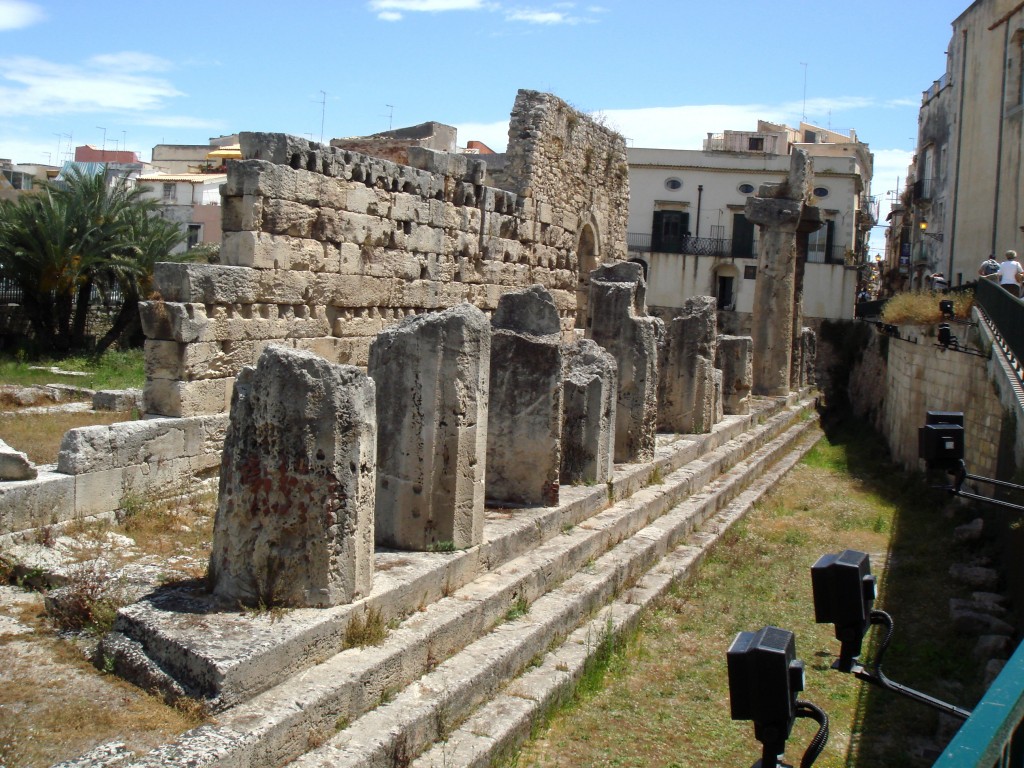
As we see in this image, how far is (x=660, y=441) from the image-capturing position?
470 inches

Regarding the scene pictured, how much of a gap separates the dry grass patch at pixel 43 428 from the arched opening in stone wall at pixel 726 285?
30301 mm

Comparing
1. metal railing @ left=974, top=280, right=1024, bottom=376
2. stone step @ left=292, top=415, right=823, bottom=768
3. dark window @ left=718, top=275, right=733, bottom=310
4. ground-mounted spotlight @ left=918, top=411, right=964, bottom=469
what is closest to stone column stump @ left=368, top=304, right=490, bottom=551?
stone step @ left=292, top=415, right=823, bottom=768

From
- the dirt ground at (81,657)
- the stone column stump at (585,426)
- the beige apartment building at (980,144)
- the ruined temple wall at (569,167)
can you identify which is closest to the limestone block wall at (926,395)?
the beige apartment building at (980,144)

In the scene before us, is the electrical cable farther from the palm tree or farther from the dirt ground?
the palm tree

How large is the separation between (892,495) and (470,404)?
952 cm

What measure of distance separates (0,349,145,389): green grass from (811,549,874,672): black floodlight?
39.3 feet

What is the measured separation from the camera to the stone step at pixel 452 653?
164 inches

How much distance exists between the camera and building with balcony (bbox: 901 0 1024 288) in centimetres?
2173

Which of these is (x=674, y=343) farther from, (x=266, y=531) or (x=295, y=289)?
(x=266, y=531)

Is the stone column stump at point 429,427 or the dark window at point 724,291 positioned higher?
the dark window at point 724,291

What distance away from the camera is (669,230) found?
4009cm

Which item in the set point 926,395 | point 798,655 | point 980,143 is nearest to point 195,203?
point 980,143

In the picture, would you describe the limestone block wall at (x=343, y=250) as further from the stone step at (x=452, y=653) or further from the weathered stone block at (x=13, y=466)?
the stone step at (x=452, y=653)

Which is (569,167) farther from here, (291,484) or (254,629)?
(254,629)
